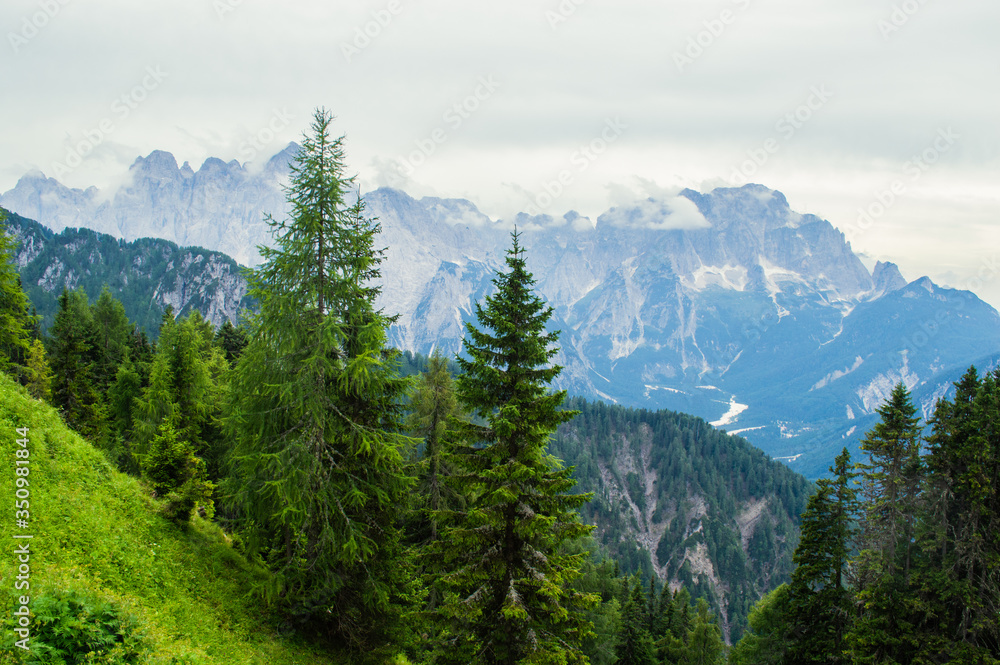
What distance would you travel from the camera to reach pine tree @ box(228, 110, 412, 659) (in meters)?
15.3

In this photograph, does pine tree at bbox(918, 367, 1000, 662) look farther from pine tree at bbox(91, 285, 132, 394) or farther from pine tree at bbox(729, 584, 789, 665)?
pine tree at bbox(91, 285, 132, 394)

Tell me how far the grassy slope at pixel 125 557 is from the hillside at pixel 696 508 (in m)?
130

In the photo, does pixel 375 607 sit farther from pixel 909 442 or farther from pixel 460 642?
pixel 909 442

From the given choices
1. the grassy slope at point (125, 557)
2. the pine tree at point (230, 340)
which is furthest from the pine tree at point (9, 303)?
the pine tree at point (230, 340)

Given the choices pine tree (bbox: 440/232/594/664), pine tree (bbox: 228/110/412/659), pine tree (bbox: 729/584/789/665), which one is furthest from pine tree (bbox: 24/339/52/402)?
pine tree (bbox: 729/584/789/665)

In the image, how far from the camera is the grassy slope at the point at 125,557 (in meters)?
11.9

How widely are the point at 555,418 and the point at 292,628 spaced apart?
1070 centimetres

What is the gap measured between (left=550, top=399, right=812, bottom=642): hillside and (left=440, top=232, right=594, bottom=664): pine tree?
429 ft

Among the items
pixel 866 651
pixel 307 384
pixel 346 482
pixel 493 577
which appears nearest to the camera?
pixel 493 577

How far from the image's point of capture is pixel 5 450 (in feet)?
47.0

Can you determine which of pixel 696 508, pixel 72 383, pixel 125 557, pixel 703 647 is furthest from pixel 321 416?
pixel 696 508

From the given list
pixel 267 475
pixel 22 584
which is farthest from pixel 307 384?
pixel 22 584

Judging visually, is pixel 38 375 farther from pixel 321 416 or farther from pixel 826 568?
pixel 826 568

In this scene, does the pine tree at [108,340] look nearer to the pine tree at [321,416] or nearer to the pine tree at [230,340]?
the pine tree at [230,340]
